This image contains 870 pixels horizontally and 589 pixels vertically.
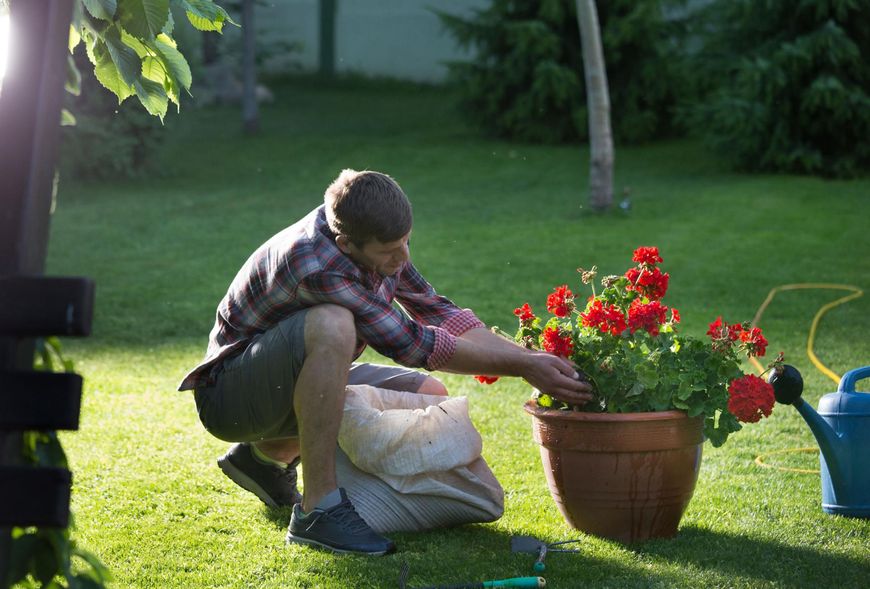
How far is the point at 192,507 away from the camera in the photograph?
3572 mm

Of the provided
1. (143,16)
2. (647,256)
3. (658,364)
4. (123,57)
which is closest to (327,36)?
(647,256)

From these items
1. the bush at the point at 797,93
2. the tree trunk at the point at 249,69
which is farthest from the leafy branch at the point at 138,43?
the tree trunk at the point at 249,69

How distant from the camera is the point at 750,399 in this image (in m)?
2.94

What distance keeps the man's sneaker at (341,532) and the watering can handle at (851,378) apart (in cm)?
138

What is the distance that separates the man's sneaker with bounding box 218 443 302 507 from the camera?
11.7 feet

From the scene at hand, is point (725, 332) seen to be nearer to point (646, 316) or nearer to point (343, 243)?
A: point (646, 316)

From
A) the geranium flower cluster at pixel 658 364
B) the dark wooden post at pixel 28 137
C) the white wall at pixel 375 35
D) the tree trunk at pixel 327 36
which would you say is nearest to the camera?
the dark wooden post at pixel 28 137

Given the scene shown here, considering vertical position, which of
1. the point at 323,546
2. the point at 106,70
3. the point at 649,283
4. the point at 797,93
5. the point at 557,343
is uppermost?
the point at 797,93

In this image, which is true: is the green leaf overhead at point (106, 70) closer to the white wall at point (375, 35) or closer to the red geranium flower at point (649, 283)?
the red geranium flower at point (649, 283)

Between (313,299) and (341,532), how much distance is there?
2.05 ft

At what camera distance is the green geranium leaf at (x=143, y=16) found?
229cm

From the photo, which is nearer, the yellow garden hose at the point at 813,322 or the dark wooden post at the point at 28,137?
the dark wooden post at the point at 28,137

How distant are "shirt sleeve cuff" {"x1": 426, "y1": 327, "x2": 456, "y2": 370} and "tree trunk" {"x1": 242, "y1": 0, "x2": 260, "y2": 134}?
13.1m

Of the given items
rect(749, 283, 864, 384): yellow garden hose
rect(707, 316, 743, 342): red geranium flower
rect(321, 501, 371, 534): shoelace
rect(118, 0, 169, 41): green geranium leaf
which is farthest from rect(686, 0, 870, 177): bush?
rect(118, 0, 169, 41): green geranium leaf
